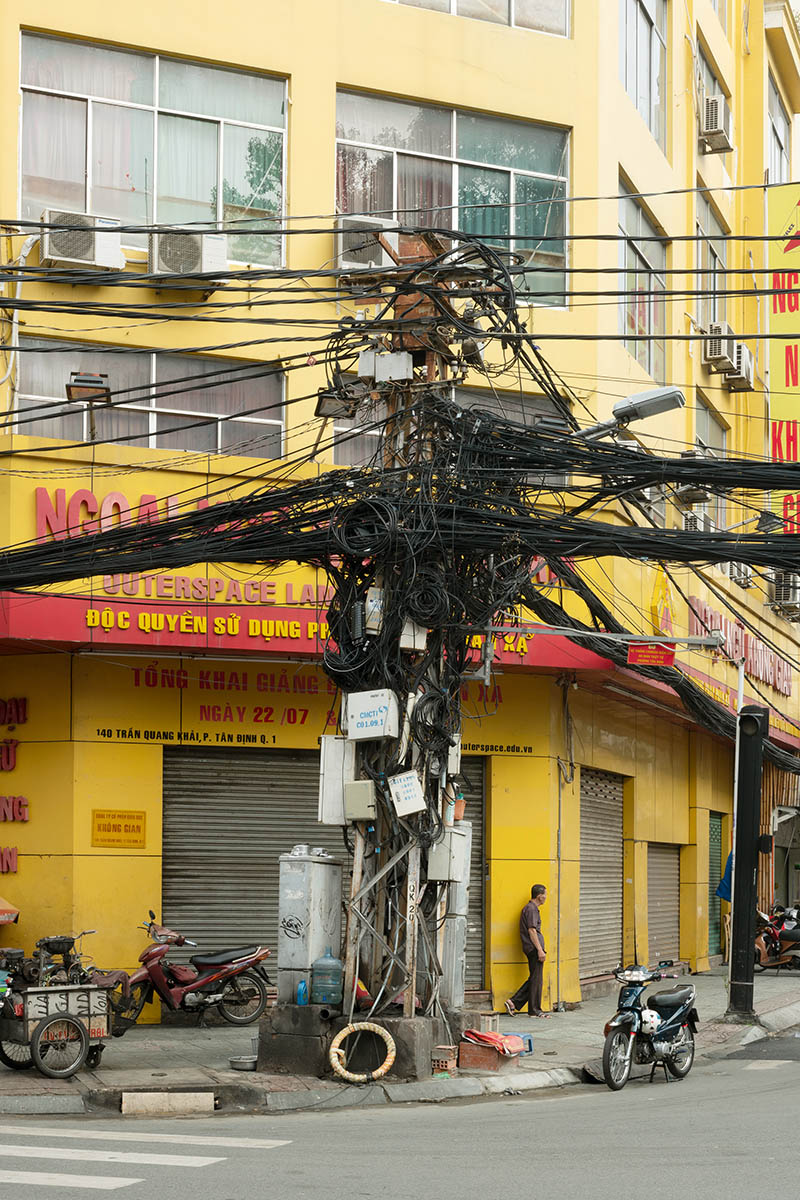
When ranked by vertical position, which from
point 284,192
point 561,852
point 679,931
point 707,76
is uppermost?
point 707,76

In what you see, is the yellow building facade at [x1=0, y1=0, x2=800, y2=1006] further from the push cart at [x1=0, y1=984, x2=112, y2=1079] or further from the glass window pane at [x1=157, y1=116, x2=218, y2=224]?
the push cart at [x1=0, y1=984, x2=112, y2=1079]

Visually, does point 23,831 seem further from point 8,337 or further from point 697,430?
point 697,430

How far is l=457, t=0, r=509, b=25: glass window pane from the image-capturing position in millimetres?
19172

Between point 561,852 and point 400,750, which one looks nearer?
point 400,750

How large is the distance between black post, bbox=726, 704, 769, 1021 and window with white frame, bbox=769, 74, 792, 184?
17.8 m

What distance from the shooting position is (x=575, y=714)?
19.5 m

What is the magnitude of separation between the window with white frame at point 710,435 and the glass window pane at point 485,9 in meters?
8.06

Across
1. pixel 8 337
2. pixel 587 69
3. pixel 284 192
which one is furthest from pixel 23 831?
pixel 587 69

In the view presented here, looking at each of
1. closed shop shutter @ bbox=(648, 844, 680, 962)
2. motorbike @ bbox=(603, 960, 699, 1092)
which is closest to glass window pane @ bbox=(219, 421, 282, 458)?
motorbike @ bbox=(603, 960, 699, 1092)

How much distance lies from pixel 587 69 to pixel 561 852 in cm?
998

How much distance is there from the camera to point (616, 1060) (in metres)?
12.5

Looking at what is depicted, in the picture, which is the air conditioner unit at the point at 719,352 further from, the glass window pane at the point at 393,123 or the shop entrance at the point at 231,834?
the shop entrance at the point at 231,834

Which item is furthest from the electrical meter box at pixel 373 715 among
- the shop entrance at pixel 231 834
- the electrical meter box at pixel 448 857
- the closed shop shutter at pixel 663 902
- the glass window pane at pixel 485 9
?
the closed shop shutter at pixel 663 902

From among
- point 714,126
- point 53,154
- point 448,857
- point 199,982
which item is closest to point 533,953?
point 199,982
